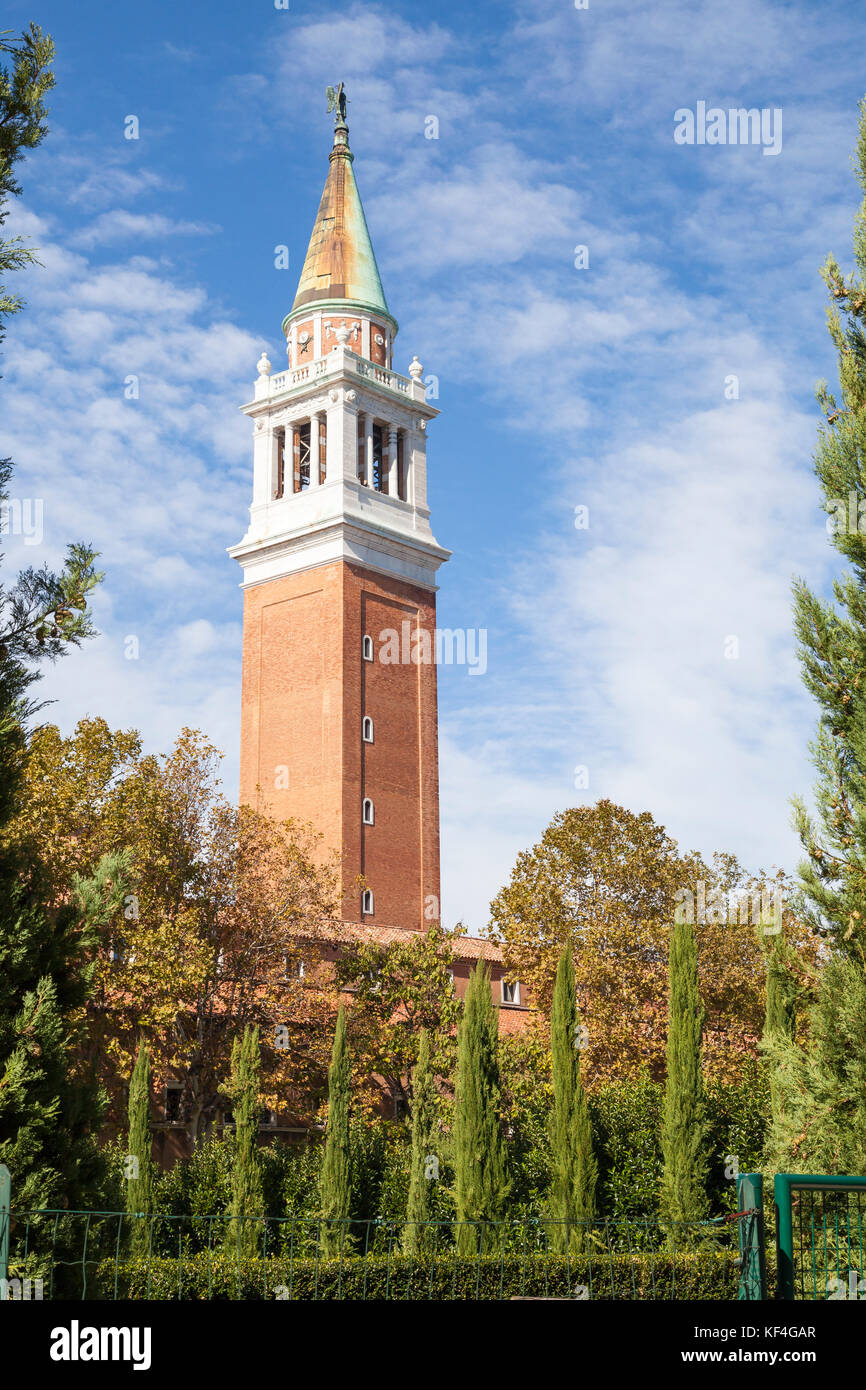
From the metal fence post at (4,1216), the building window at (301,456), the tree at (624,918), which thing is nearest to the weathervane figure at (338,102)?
the building window at (301,456)

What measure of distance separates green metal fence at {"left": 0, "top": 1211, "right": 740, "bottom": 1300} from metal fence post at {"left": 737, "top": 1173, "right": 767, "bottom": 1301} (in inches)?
321

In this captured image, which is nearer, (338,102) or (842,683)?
(842,683)

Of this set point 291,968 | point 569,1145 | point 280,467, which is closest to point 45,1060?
point 569,1145

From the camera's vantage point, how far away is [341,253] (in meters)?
50.2

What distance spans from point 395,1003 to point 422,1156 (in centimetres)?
648

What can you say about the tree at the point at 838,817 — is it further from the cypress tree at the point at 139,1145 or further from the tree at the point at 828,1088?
the cypress tree at the point at 139,1145

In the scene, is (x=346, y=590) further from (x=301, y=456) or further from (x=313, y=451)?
(x=301, y=456)

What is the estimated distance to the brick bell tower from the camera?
43344 millimetres

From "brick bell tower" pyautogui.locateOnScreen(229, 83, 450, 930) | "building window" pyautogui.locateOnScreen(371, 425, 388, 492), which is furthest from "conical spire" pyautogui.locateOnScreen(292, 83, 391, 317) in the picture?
"building window" pyautogui.locateOnScreen(371, 425, 388, 492)

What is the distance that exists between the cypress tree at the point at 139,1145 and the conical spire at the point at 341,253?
32184mm

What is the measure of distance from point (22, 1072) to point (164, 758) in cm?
1922

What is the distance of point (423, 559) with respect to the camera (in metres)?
47.8
